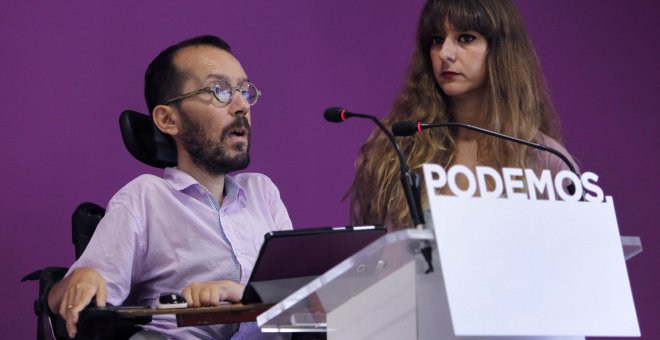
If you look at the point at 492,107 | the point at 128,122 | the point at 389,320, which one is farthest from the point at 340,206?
the point at 389,320

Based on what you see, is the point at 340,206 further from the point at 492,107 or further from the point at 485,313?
the point at 485,313

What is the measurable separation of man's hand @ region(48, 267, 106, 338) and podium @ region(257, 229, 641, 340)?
46 centimetres

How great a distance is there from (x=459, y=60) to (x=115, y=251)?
105 cm

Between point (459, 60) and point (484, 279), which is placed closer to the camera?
point (484, 279)

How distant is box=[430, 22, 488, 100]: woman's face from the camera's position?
2.55 meters

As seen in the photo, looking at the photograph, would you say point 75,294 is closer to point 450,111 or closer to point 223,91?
point 223,91

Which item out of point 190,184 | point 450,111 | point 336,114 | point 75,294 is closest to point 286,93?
point 450,111

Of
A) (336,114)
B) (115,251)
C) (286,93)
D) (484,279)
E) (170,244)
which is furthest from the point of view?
(286,93)

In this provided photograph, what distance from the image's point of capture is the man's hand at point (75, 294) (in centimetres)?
183

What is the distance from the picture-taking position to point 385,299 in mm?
1519

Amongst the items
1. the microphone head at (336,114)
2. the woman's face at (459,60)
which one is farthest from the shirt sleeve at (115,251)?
the woman's face at (459,60)

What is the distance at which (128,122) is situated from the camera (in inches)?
92.0

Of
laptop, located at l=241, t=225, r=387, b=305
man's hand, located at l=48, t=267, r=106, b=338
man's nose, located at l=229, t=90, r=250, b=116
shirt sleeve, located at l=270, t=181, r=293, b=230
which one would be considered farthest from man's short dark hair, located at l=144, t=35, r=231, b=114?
laptop, located at l=241, t=225, r=387, b=305

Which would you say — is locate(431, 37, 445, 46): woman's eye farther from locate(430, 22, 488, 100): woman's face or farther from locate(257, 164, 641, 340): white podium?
locate(257, 164, 641, 340): white podium
